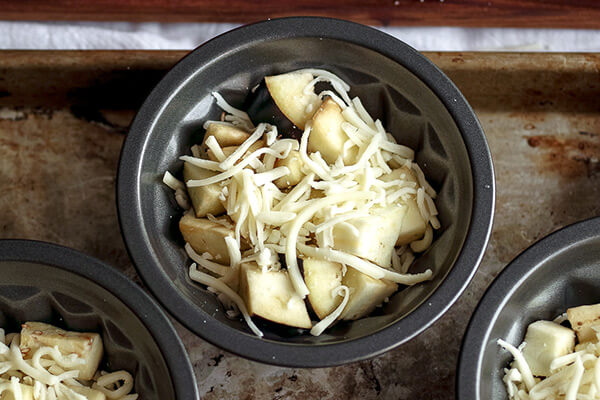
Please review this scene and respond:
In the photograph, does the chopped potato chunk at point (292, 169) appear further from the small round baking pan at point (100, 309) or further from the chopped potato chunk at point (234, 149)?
the small round baking pan at point (100, 309)

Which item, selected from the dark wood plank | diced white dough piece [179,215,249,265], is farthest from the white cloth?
diced white dough piece [179,215,249,265]

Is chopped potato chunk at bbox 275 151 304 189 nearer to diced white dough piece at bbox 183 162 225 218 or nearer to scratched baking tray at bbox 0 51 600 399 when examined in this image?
diced white dough piece at bbox 183 162 225 218

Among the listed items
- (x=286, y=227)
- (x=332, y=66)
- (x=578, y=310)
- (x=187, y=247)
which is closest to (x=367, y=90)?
(x=332, y=66)

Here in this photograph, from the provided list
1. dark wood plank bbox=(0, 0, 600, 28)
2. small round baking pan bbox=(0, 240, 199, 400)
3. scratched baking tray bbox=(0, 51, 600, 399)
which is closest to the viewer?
small round baking pan bbox=(0, 240, 199, 400)

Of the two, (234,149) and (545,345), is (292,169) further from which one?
(545,345)

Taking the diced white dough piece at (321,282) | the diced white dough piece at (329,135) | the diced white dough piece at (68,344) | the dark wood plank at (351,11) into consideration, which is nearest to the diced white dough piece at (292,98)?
the diced white dough piece at (329,135)

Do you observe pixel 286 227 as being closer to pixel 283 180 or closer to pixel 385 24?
pixel 283 180

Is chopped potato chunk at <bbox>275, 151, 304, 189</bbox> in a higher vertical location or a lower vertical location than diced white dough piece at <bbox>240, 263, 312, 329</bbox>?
higher
